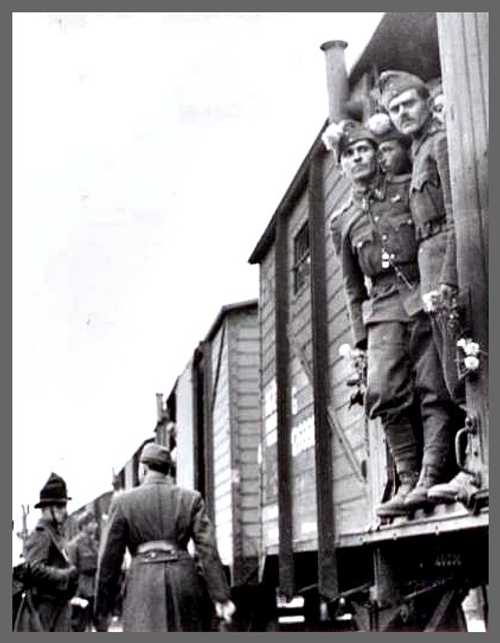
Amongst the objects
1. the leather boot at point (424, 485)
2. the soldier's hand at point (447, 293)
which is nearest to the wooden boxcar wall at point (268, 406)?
the leather boot at point (424, 485)

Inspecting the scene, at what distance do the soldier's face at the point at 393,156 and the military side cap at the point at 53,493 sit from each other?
117 inches

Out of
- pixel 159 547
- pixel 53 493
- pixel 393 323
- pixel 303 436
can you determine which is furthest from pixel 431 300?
pixel 303 436

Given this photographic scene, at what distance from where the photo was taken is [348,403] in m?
7.10

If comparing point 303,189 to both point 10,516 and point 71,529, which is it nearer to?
point 10,516

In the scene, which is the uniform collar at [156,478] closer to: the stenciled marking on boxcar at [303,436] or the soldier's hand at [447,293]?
the soldier's hand at [447,293]

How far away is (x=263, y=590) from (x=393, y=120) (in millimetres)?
6936

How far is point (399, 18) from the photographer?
17.8 ft

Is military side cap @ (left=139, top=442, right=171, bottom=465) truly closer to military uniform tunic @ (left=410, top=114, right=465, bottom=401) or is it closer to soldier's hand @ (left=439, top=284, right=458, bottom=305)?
military uniform tunic @ (left=410, top=114, right=465, bottom=401)

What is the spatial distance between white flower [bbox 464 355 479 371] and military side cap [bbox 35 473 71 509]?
3383 millimetres

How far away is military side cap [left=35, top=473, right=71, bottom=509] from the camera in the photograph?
23.3 ft

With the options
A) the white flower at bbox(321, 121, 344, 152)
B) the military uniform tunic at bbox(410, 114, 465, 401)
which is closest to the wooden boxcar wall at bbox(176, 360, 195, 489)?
the white flower at bbox(321, 121, 344, 152)

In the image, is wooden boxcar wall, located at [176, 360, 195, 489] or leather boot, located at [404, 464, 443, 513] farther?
wooden boxcar wall, located at [176, 360, 195, 489]

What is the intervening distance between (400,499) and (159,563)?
50.0 inches

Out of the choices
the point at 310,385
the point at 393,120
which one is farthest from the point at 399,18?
the point at 310,385
